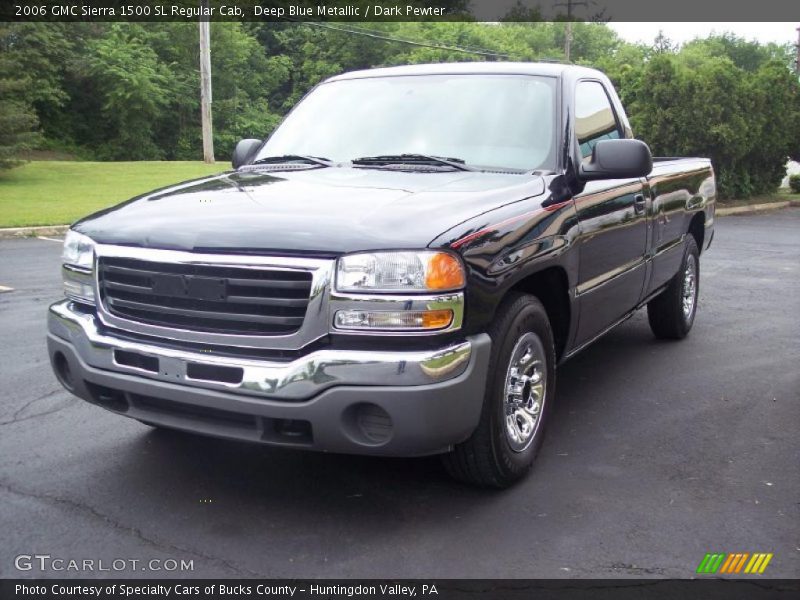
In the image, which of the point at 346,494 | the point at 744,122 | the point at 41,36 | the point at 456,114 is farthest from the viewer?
the point at 41,36

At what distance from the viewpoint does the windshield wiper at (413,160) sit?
4395 millimetres

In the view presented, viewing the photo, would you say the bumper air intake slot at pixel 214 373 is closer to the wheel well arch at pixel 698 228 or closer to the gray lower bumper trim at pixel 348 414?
the gray lower bumper trim at pixel 348 414

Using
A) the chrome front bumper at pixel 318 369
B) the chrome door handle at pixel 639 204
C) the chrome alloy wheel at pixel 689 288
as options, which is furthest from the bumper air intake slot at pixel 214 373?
the chrome alloy wheel at pixel 689 288

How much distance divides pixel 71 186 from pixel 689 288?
891 inches

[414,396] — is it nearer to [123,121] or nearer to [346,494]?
[346,494]

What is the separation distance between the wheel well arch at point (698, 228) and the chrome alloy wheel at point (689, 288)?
198 millimetres

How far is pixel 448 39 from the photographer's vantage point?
6228 centimetres

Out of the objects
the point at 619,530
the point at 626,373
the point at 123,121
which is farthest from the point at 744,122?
the point at 123,121

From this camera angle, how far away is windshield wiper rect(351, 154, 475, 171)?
4.39 meters

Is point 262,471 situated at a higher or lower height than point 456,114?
lower

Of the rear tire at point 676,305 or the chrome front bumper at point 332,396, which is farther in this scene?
the rear tire at point 676,305

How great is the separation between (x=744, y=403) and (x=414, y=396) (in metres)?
2.89

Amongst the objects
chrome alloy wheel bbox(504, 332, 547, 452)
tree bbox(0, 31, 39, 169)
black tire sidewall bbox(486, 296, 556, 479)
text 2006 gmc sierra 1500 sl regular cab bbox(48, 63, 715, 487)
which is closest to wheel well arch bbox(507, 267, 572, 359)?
text 2006 gmc sierra 1500 sl regular cab bbox(48, 63, 715, 487)

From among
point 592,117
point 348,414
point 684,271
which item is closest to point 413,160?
point 592,117
